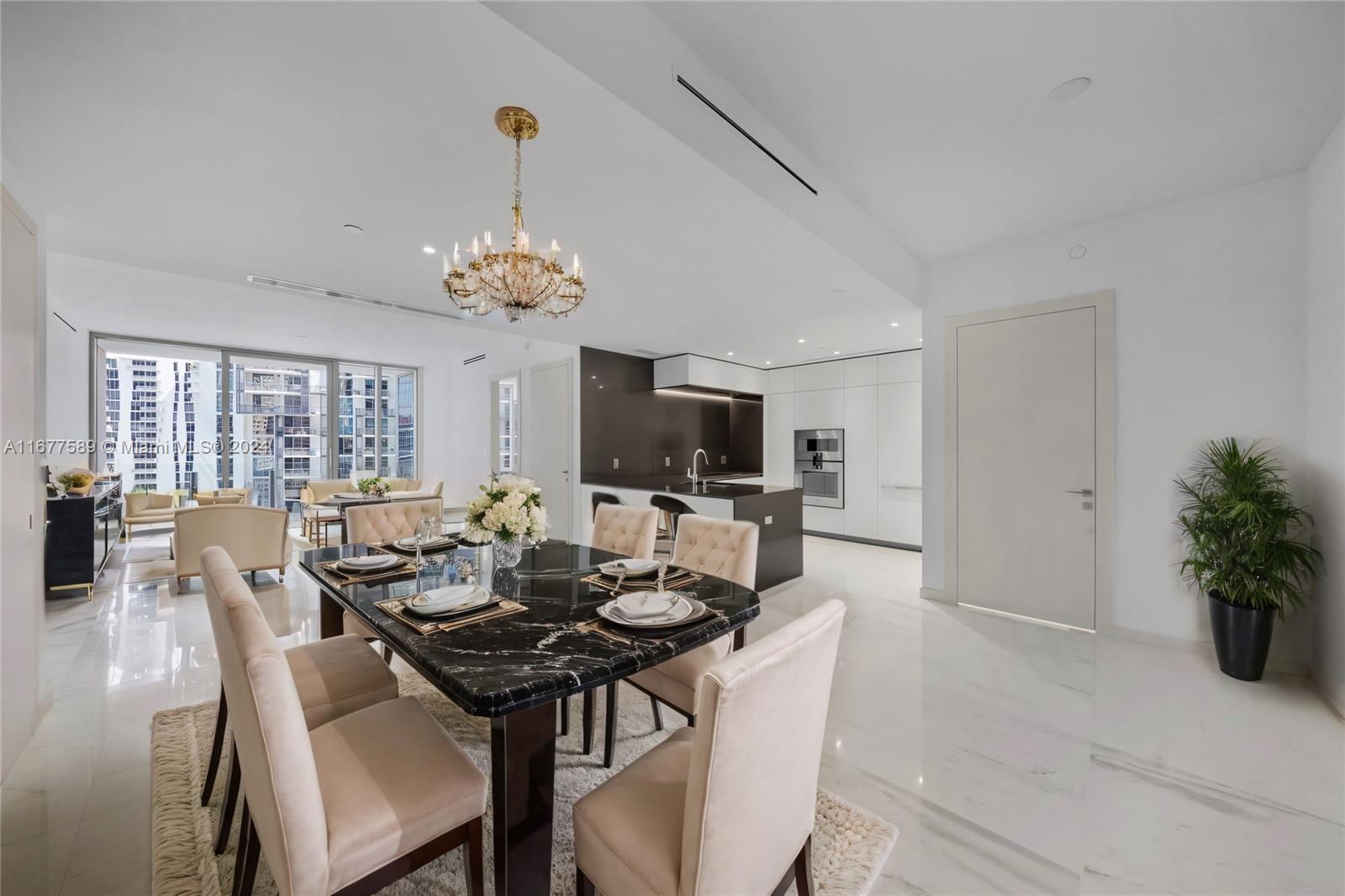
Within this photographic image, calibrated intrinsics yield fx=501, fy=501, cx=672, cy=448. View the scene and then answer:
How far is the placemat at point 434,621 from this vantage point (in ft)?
4.68

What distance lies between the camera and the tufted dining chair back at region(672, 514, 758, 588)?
2.33 m

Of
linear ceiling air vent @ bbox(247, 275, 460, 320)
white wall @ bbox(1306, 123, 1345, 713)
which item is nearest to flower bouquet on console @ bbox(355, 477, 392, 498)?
linear ceiling air vent @ bbox(247, 275, 460, 320)

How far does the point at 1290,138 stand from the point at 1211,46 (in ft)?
3.76

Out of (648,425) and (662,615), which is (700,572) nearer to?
(662,615)

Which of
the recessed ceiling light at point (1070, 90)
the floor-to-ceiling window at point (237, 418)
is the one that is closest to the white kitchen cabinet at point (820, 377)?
the recessed ceiling light at point (1070, 90)

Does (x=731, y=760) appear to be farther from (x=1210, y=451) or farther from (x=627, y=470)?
(x=627, y=470)

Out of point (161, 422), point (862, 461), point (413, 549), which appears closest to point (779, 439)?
point (862, 461)

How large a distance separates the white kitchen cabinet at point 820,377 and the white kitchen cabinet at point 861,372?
0.07 m

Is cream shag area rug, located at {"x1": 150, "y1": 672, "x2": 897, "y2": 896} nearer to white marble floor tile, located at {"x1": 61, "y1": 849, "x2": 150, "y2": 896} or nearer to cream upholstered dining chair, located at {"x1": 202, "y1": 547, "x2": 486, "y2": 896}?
white marble floor tile, located at {"x1": 61, "y1": 849, "x2": 150, "y2": 896}

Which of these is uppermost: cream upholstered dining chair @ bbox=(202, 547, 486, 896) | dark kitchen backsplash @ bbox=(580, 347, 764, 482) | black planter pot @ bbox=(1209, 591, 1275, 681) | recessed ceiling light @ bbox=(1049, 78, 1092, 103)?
recessed ceiling light @ bbox=(1049, 78, 1092, 103)

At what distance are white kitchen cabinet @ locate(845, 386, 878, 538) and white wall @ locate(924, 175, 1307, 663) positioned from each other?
2662 millimetres

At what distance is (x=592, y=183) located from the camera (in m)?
2.29

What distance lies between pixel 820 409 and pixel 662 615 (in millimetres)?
5608

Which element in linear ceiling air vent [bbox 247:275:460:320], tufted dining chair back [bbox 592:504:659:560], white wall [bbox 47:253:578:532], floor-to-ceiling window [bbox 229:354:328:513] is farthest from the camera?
floor-to-ceiling window [bbox 229:354:328:513]
